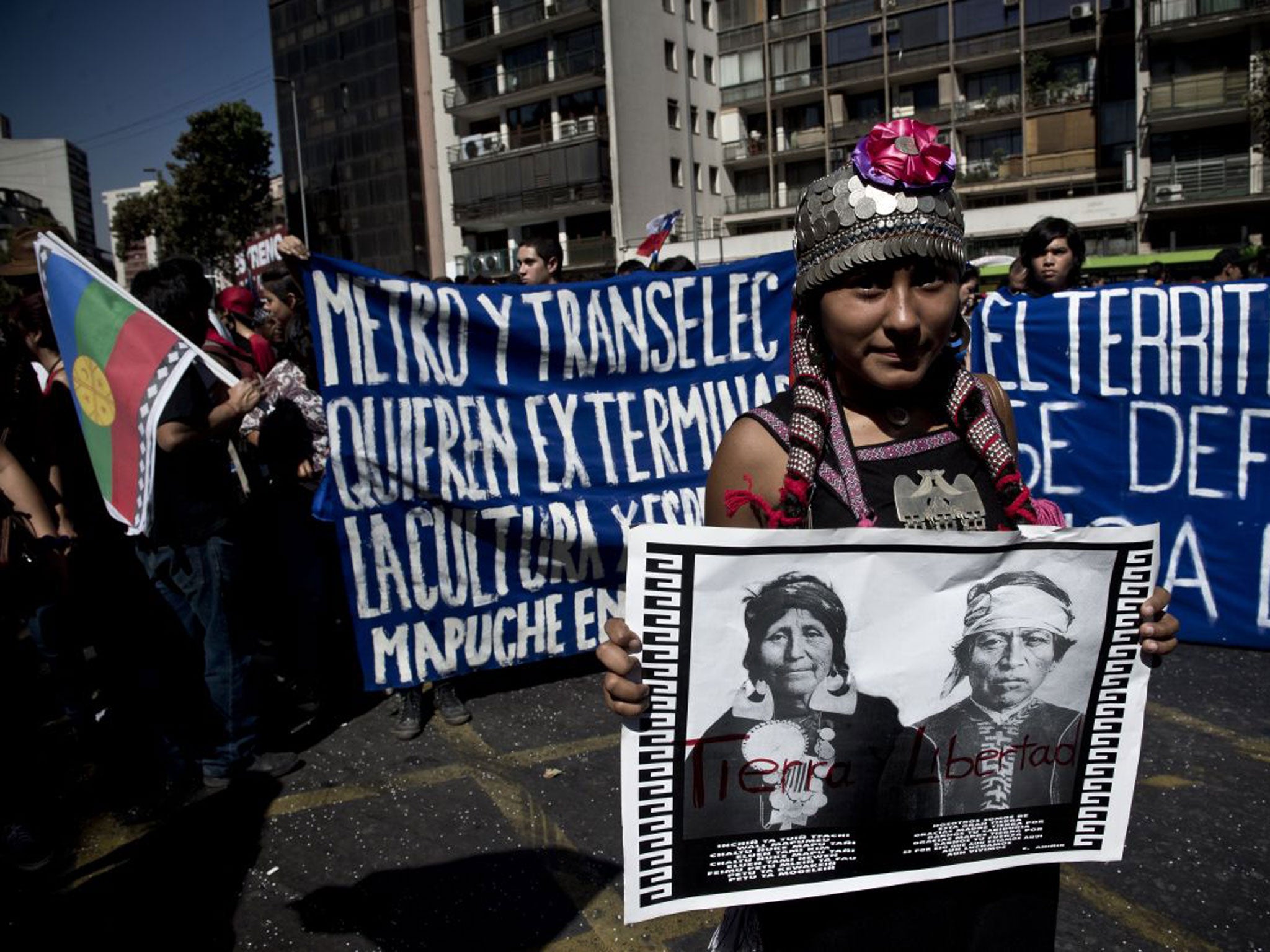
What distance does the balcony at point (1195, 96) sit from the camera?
32188 mm

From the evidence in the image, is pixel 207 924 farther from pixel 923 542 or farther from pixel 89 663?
pixel 89 663

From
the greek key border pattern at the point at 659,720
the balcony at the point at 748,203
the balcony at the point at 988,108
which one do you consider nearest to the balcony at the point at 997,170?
the balcony at the point at 988,108

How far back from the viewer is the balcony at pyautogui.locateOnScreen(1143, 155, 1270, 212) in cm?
3184

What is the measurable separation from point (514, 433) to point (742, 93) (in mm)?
45739

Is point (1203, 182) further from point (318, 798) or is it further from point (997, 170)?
point (318, 798)

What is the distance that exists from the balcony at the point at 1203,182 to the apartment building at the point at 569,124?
16.4m

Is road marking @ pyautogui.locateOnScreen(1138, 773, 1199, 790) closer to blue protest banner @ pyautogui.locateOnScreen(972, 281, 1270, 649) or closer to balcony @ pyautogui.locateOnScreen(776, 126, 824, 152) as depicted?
blue protest banner @ pyautogui.locateOnScreen(972, 281, 1270, 649)

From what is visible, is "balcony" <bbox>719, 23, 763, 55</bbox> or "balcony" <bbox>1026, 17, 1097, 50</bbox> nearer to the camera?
"balcony" <bbox>1026, 17, 1097, 50</bbox>

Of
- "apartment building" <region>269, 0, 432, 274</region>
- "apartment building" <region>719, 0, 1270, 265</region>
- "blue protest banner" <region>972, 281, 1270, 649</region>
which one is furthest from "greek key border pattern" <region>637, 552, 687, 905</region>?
"apartment building" <region>269, 0, 432, 274</region>

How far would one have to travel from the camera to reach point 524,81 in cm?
4200

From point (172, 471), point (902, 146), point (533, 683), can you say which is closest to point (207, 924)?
point (172, 471)

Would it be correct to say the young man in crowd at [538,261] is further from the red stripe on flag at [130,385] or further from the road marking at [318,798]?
the road marking at [318,798]

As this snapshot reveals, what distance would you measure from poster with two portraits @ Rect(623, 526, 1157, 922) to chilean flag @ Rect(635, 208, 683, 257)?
21.7 ft

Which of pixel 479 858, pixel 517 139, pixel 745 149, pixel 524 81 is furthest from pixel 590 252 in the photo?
pixel 479 858
